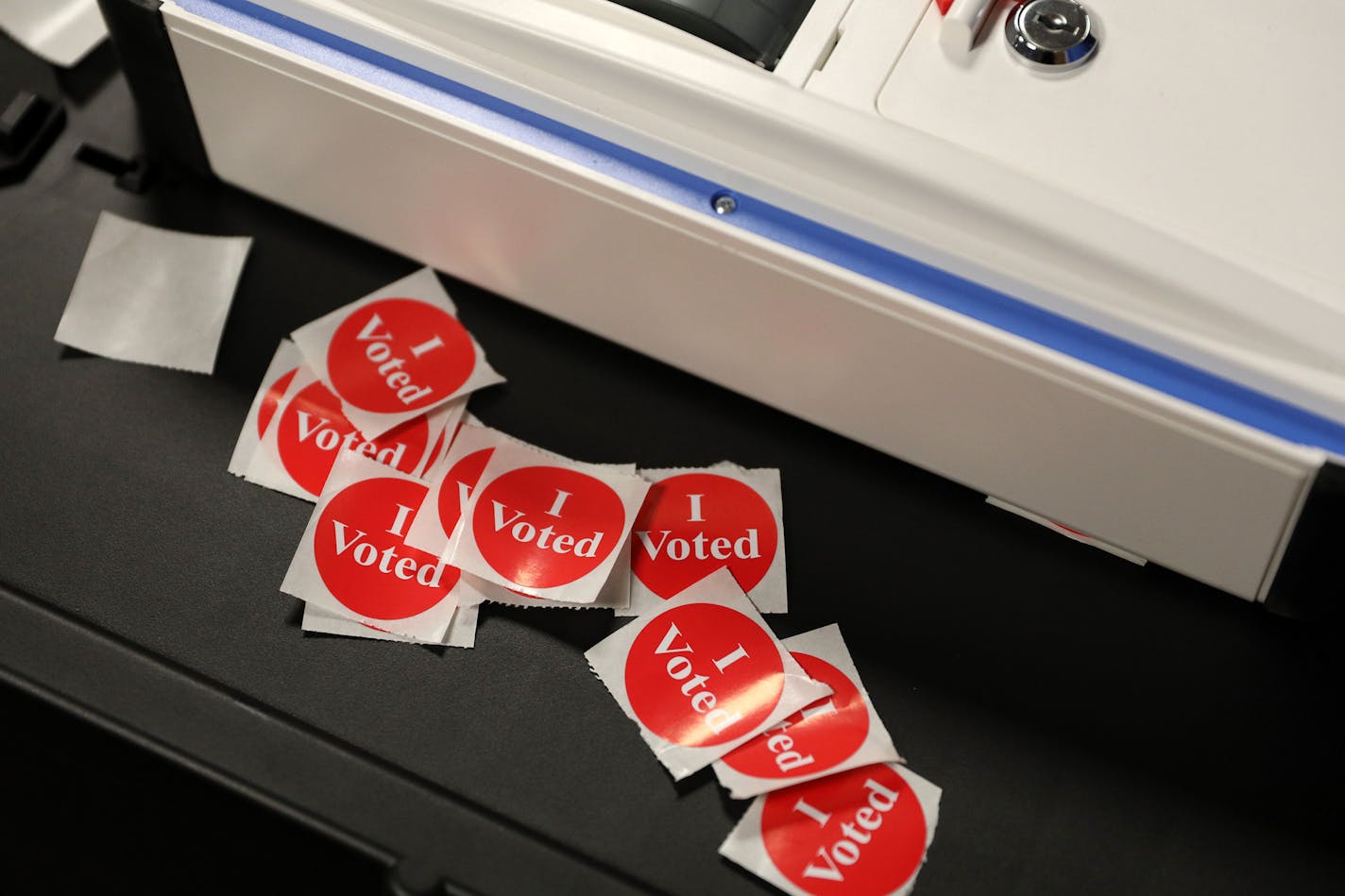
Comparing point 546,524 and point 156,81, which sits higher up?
point 156,81

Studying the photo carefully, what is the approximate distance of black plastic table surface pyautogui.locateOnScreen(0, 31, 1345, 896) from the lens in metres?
0.80

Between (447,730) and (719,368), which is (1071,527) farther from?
(447,730)

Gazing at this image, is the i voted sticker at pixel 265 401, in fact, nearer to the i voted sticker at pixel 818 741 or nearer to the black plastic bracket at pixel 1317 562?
the i voted sticker at pixel 818 741

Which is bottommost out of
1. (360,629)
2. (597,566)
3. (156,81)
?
(360,629)

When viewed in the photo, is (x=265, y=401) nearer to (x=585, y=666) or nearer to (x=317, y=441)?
(x=317, y=441)

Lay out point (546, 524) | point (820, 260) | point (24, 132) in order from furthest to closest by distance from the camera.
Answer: point (24, 132), point (546, 524), point (820, 260)

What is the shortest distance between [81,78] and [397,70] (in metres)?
0.35

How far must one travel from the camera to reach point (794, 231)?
2.59ft

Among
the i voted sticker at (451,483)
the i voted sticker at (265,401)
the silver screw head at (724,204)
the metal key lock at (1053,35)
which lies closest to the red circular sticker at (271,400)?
the i voted sticker at (265,401)

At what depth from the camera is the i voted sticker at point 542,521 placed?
33.9 inches

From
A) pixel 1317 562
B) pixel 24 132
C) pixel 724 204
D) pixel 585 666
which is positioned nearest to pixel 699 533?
pixel 585 666

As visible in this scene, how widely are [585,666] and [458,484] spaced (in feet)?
0.47

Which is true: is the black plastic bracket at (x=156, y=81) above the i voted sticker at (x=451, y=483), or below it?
above

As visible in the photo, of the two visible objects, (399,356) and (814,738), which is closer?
(814,738)
